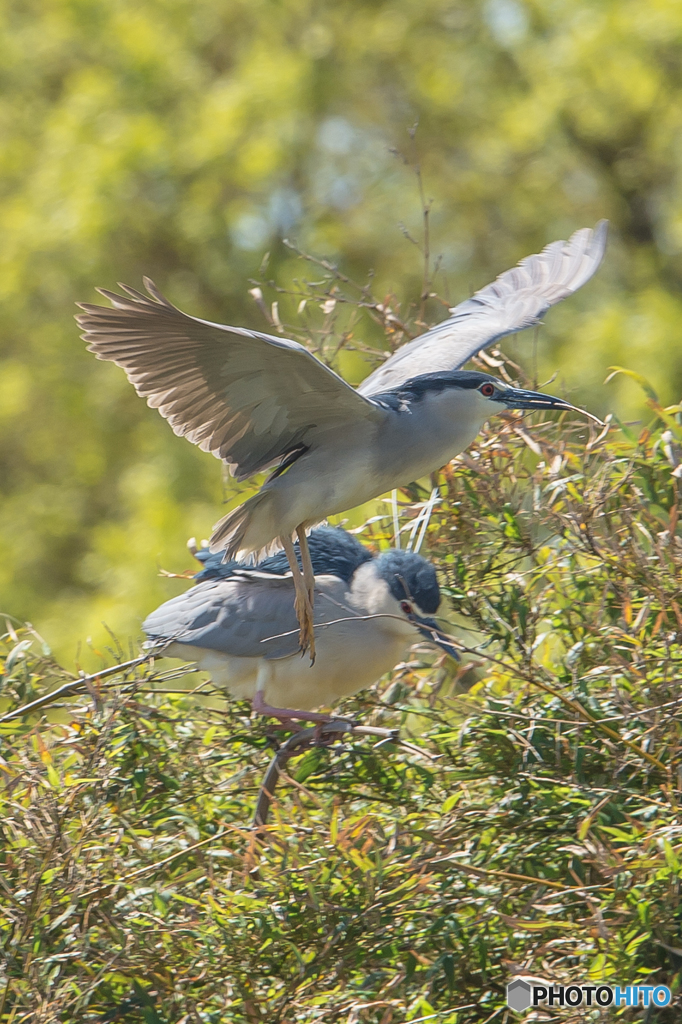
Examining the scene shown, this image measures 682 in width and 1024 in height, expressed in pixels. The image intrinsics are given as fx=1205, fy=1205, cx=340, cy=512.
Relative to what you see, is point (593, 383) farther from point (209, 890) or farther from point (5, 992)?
point (5, 992)

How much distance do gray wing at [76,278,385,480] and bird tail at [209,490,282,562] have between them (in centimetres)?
7

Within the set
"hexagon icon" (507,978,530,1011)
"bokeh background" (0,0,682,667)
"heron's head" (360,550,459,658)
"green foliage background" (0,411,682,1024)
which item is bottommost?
"hexagon icon" (507,978,530,1011)

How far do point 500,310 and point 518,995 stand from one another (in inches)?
56.9

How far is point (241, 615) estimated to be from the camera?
2.49 meters

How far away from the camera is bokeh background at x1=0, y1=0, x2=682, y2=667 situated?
7.31 metres

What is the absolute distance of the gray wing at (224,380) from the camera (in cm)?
184

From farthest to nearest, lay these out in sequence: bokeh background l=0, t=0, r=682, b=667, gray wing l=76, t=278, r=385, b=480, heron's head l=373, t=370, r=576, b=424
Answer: bokeh background l=0, t=0, r=682, b=667, heron's head l=373, t=370, r=576, b=424, gray wing l=76, t=278, r=385, b=480

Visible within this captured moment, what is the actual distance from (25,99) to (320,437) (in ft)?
26.4

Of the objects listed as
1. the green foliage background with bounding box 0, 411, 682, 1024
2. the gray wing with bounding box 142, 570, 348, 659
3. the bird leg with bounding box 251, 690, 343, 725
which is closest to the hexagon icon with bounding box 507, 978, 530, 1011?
the green foliage background with bounding box 0, 411, 682, 1024

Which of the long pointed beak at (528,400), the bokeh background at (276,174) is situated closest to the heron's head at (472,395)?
the long pointed beak at (528,400)

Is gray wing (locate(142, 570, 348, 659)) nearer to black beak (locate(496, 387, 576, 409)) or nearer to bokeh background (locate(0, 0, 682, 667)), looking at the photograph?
black beak (locate(496, 387, 576, 409))

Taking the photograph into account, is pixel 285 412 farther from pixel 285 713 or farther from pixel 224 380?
pixel 285 713

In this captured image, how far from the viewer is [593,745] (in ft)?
6.28

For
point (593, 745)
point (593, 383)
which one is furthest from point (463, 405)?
point (593, 383)
